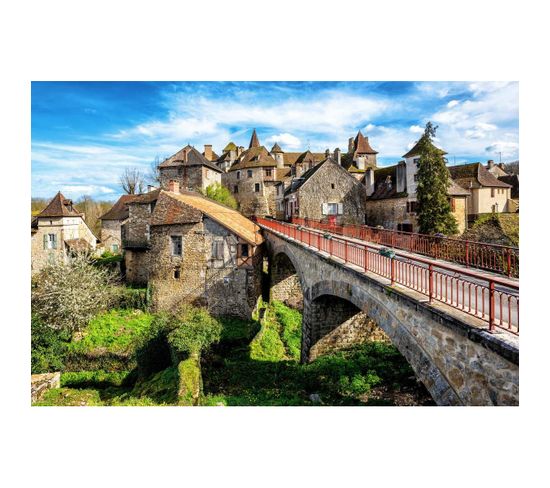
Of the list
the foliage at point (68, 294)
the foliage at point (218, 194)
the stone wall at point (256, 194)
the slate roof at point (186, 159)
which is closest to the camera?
the foliage at point (68, 294)

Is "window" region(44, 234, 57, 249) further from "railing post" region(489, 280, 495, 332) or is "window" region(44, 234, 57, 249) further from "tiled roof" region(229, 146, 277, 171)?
"railing post" region(489, 280, 495, 332)

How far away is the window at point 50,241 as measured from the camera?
20172mm

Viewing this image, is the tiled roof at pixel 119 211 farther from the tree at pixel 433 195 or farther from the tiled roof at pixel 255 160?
the tree at pixel 433 195

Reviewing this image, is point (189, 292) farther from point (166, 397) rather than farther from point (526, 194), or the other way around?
point (526, 194)

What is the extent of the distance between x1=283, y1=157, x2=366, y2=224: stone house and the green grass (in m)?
11.1

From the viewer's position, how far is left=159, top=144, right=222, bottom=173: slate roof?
28.2m

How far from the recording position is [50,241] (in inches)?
798

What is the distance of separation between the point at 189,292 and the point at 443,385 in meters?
13.2

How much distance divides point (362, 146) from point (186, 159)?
54.4 feet

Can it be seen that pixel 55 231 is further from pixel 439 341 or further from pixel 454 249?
pixel 439 341

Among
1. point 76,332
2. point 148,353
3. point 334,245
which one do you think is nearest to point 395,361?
point 334,245

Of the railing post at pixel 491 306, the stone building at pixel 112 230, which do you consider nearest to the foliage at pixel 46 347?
the stone building at pixel 112 230

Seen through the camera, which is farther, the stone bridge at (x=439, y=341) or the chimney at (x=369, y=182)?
the chimney at (x=369, y=182)

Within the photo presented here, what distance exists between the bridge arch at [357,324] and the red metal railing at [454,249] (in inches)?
91.1
